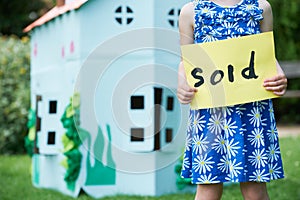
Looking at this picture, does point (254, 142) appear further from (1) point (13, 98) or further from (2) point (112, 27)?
(1) point (13, 98)

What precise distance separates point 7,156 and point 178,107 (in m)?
3.77

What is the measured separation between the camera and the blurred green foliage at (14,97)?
24.8ft

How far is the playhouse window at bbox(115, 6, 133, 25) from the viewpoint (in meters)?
4.12

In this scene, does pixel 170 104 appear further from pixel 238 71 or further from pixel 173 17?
pixel 238 71

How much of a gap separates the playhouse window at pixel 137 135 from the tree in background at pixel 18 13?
10539 mm

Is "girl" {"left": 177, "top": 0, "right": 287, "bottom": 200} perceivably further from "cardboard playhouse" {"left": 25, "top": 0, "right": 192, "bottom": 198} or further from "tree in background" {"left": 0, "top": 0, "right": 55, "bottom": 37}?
"tree in background" {"left": 0, "top": 0, "right": 55, "bottom": 37}

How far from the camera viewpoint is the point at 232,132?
94.2 inches

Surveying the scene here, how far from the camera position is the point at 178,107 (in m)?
4.12

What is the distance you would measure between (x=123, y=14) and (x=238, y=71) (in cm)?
187

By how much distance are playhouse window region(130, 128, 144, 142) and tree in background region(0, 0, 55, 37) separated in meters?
10.5

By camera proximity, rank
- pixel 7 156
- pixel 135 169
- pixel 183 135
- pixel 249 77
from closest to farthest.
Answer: pixel 249 77 → pixel 183 135 → pixel 135 169 → pixel 7 156

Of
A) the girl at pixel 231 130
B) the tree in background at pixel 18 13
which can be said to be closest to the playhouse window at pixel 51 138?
the girl at pixel 231 130

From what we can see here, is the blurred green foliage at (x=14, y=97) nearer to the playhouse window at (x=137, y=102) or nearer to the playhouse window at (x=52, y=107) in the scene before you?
the playhouse window at (x=52, y=107)

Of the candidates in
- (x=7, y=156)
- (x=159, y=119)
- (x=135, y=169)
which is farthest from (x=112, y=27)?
(x=7, y=156)
